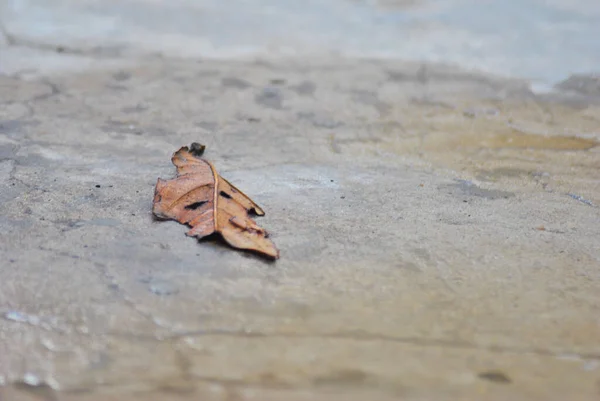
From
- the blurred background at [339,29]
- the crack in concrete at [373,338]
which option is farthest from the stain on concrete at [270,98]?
the crack in concrete at [373,338]

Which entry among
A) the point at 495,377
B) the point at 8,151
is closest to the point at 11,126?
the point at 8,151

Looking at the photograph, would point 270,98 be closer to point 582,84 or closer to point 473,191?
point 473,191

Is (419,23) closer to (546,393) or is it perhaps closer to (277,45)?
(277,45)

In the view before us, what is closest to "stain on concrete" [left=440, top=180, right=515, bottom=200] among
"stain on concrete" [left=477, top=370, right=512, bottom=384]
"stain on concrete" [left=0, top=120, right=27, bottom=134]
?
"stain on concrete" [left=477, top=370, right=512, bottom=384]

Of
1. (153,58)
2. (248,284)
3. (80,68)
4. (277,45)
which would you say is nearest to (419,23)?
(277,45)

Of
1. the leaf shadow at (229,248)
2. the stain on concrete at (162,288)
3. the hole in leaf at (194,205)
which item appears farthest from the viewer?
the hole in leaf at (194,205)

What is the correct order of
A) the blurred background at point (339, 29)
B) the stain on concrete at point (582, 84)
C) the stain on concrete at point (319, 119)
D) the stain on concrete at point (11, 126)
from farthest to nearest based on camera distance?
the blurred background at point (339, 29)
the stain on concrete at point (582, 84)
the stain on concrete at point (319, 119)
the stain on concrete at point (11, 126)

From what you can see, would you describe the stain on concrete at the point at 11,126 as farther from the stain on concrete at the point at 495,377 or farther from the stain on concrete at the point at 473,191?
the stain on concrete at the point at 495,377
